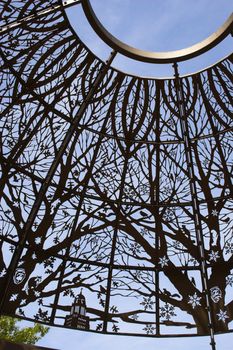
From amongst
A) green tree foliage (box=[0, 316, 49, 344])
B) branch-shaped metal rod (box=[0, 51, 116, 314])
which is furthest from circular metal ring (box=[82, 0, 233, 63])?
green tree foliage (box=[0, 316, 49, 344])

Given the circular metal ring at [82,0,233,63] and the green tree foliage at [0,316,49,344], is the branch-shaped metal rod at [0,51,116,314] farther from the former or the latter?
the green tree foliage at [0,316,49,344]

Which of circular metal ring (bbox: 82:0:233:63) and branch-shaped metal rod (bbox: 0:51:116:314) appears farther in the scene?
branch-shaped metal rod (bbox: 0:51:116:314)

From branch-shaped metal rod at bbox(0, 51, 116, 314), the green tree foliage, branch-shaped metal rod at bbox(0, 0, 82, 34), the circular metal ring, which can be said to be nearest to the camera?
branch-shaped metal rod at bbox(0, 0, 82, 34)

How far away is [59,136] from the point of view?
9.58 m

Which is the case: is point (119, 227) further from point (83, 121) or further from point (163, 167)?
point (83, 121)

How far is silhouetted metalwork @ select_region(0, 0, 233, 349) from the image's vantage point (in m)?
8.97

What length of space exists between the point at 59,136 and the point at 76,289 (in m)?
3.03

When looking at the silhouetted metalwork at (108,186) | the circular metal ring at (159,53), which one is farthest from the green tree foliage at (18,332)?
the circular metal ring at (159,53)

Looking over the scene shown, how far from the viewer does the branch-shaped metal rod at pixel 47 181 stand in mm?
8641

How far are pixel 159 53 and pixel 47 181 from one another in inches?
128

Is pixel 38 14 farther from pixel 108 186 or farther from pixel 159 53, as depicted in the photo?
pixel 108 186

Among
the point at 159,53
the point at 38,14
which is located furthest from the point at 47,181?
the point at 159,53

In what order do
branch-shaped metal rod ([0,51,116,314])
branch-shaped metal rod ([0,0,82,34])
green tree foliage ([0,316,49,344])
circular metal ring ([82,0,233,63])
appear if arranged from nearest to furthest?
branch-shaped metal rod ([0,0,82,34]) < circular metal ring ([82,0,233,63]) < branch-shaped metal rod ([0,51,116,314]) < green tree foliage ([0,316,49,344])

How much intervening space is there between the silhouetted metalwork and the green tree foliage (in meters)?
6.25
